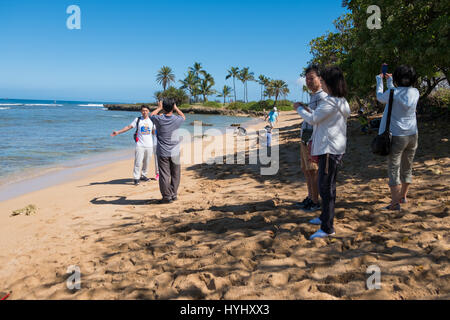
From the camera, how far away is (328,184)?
10.5ft

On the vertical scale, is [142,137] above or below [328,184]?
above

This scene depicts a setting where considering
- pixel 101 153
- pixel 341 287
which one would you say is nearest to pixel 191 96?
pixel 101 153

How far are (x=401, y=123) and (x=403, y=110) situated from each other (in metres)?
0.16

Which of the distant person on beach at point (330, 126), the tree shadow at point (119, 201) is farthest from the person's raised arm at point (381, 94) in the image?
the tree shadow at point (119, 201)

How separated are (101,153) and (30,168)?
160 inches

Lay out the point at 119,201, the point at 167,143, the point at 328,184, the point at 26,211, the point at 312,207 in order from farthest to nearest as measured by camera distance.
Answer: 1. the point at 119,201
2. the point at 26,211
3. the point at 167,143
4. the point at 312,207
5. the point at 328,184

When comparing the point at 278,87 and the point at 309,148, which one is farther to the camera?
the point at 278,87

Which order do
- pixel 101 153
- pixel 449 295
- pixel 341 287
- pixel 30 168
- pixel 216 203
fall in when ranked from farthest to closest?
pixel 101 153
pixel 30 168
pixel 216 203
pixel 341 287
pixel 449 295

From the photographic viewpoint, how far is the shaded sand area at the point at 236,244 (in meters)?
2.58

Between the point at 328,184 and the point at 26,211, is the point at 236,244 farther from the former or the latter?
the point at 26,211

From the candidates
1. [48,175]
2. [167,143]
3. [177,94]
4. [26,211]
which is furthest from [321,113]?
[177,94]
